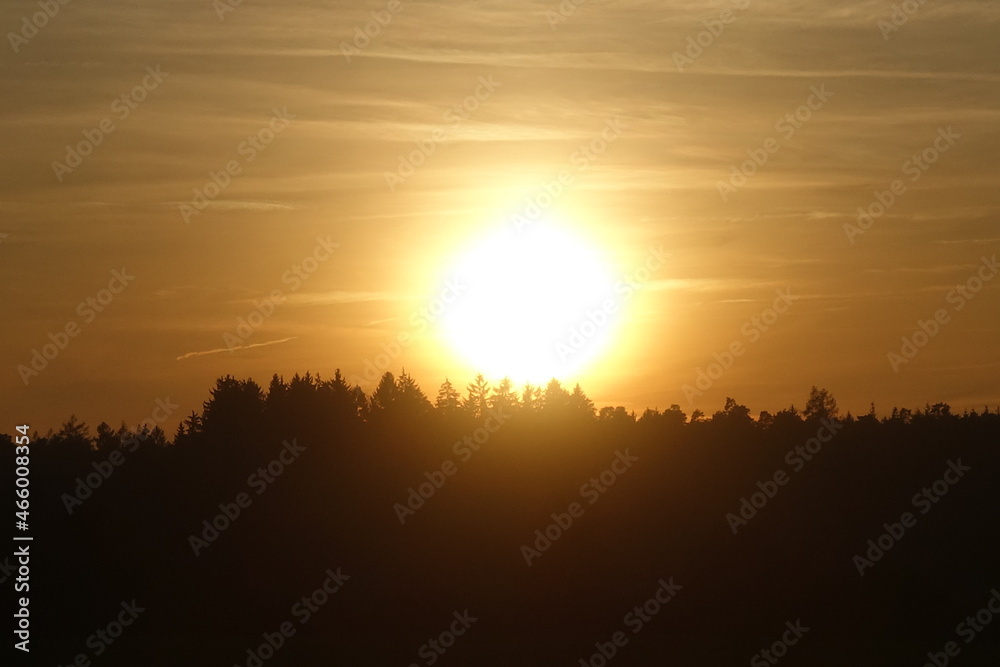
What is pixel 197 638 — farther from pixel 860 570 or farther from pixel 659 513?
pixel 860 570

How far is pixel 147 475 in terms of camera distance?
254 ft

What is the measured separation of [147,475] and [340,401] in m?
22.3
